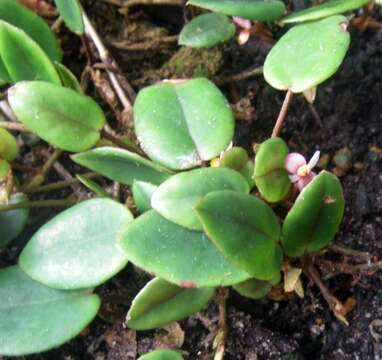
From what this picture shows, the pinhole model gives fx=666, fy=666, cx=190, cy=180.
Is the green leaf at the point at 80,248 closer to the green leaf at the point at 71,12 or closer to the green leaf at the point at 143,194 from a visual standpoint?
the green leaf at the point at 143,194

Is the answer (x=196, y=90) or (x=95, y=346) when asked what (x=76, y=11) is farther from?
(x=95, y=346)

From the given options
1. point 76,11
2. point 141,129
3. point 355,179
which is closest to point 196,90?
point 141,129

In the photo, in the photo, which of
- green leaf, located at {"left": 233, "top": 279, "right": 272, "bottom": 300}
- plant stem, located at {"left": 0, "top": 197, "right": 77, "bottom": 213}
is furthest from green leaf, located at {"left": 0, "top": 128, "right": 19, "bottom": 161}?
green leaf, located at {"left": 233, "top": 279, "right": 272, "bottom": 300}

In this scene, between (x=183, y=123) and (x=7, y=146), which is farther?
(x=7, y=146)

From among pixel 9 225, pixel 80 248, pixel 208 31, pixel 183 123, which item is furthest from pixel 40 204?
pixel 208 31

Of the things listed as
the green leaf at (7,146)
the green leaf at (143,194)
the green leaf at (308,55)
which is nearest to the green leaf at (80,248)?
the green leaf at (143,194)

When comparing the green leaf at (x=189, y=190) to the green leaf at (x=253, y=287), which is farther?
the green leaf at (x=253, y=287)

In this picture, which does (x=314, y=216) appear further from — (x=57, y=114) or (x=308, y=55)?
(x=57, y=114)
